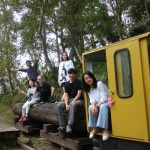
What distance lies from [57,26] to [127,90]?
42.9 feet

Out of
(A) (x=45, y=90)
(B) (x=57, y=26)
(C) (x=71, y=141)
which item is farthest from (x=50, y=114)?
(B) (x=57, y=26)

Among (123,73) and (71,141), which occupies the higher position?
(123,73)

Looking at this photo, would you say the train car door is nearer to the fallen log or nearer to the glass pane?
the glass pane

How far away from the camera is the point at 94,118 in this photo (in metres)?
5.02

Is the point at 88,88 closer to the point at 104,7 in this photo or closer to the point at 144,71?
the point at 144,71

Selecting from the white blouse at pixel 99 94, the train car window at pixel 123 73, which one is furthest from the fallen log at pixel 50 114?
the train car window at pixel 123 73

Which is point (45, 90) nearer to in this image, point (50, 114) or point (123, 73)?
point (50, 114)

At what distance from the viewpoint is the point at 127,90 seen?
4.31 metres

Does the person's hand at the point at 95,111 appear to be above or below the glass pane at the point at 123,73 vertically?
below

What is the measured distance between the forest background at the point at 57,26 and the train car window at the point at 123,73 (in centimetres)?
671

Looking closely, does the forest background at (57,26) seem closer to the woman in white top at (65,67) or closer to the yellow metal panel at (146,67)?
the woman in white top at (65,67)

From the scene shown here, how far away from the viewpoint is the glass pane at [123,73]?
14.1 ft

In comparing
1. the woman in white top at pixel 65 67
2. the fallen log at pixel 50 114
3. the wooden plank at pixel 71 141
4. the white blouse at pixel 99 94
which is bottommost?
the wooden plank at pixel 71 141

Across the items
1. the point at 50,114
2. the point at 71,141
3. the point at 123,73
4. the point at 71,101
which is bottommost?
the point at 71,141
